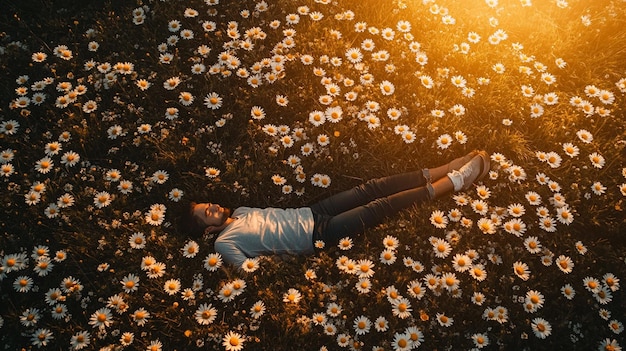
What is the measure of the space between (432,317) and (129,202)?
3299mm

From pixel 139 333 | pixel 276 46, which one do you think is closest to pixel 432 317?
pixel 139 333

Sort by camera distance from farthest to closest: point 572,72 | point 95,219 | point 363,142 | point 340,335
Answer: point 572,72 → point 363,142 → point 95,219 → point 340,335

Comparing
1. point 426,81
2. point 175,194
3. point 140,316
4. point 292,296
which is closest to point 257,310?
point 292,296

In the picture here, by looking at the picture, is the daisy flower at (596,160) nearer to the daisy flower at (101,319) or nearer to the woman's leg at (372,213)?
the woman's leg at (372,213)

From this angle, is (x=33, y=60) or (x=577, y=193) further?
(x=33, y=60)

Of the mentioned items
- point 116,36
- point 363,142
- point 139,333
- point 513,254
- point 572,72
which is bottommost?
point 139,333

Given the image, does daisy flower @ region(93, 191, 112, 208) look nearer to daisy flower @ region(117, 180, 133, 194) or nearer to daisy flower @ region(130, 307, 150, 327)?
daisy flower @ region(117, 180, 133, 194)

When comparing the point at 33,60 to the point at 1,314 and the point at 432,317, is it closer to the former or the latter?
the point at 1,314

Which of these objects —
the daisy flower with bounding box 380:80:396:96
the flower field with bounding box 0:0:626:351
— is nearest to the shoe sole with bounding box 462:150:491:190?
the flower field with bounding box 0:0:626:351

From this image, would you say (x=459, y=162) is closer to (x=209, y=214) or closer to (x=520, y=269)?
(x=520, y=269)

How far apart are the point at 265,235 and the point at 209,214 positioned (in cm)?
62

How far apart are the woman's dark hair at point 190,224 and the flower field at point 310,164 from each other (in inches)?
3.9

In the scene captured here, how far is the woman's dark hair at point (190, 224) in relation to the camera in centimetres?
478

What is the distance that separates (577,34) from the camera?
6.21m
